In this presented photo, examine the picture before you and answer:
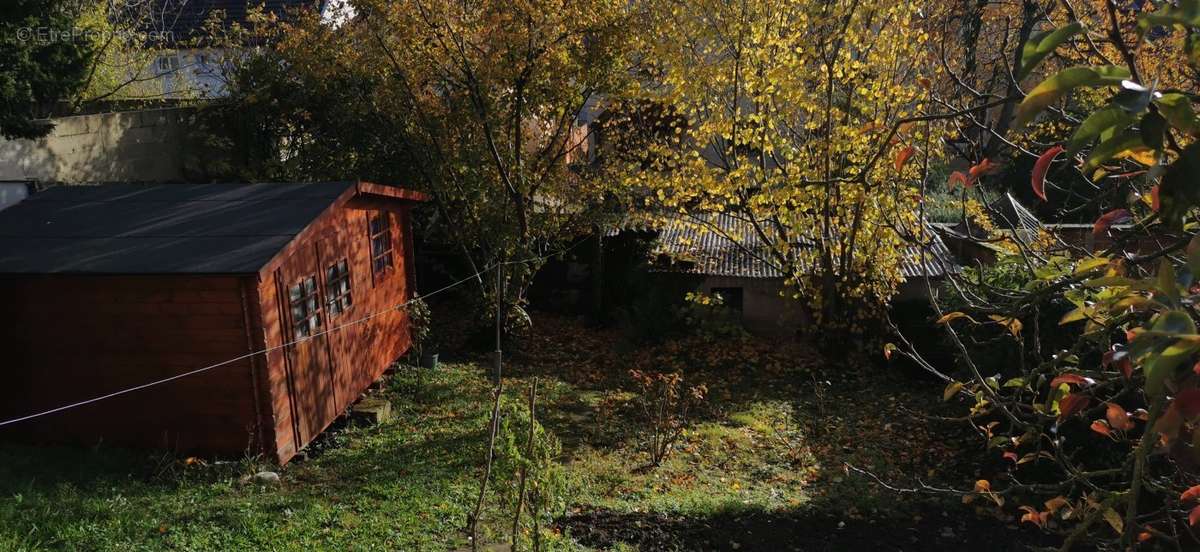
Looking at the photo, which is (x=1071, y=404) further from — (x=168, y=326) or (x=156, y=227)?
(x=156, y=227)

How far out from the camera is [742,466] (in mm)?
9633

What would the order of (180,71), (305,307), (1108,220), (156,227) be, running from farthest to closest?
(180,71) → (305,307) → (156,227) → (1108,220)

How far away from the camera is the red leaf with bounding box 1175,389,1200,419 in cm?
142

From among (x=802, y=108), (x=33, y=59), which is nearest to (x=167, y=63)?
(x=33, y=59)

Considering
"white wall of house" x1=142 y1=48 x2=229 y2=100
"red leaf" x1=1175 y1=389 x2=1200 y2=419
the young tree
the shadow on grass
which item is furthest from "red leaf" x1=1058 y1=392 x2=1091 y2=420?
"white wall of house" x1=142 y1=48 x2=229 y2=100

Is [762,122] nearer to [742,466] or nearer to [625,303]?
[625,303]

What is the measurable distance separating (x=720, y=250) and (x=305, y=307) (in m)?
8.87

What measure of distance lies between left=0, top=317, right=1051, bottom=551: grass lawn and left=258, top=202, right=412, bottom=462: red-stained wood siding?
44 cm

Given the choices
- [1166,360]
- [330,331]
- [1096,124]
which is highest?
[1096,124]

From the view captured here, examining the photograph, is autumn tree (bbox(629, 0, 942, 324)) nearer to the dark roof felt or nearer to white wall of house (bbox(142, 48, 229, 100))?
the dark roof felt

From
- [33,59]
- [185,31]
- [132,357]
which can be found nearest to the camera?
[132,357]

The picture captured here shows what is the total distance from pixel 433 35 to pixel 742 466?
7650 millimetres

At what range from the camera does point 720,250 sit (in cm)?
1575

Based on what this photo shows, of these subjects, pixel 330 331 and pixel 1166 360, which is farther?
pixel 330 331
